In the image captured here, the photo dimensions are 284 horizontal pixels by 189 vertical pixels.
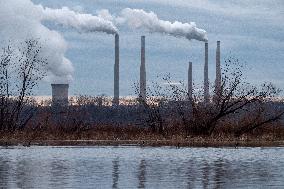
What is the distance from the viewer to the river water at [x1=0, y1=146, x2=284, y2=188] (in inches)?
640

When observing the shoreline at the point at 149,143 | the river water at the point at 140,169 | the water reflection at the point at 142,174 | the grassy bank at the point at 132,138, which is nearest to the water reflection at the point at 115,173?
the river water at the point at 140,169

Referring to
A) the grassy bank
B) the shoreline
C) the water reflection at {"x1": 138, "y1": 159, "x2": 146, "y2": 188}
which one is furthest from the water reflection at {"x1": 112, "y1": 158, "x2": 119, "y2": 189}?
the grassy bank

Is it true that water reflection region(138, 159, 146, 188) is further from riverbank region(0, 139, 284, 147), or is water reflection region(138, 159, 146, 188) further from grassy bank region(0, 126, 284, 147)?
grassy bank region(0, 126, 284, 147)

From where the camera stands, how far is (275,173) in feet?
63.2

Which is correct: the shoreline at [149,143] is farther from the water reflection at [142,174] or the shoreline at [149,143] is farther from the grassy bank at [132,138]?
the water reflection at [142,174]

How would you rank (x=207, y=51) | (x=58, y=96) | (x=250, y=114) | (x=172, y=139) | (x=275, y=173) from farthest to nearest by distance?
1. (x=58, y=96)
2. (x=207, y=51)
3. (x=250, y=114)
4. (x=172, y=139)
5. (x=275, y=173)

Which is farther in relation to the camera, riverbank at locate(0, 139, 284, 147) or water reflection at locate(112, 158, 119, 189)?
riverbank at locate(0, 139, 284, 147)

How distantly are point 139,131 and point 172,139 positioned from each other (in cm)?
418

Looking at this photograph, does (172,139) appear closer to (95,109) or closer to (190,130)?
(190,130)

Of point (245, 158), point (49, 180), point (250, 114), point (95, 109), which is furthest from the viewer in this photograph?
point (95, 109)

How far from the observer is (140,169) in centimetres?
2041

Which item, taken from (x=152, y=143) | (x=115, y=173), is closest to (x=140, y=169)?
(x=115, y=173)

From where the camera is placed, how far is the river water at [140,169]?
53.3 feet

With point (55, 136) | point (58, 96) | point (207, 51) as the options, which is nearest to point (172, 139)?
point (55, 136)
